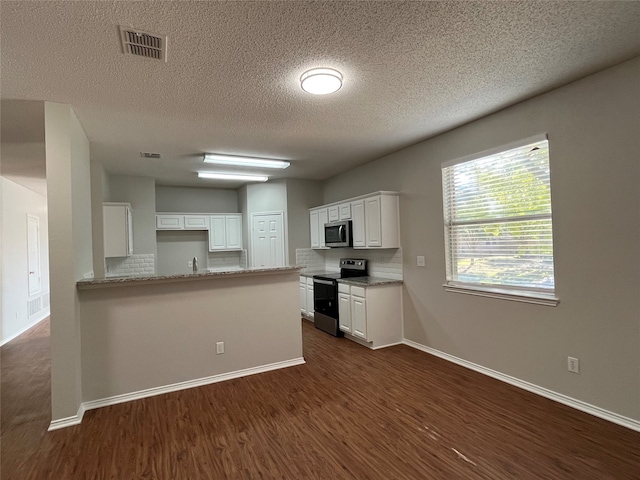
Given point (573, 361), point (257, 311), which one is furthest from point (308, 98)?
point (573, 361)

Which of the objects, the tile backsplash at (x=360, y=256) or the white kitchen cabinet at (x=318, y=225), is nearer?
the tile backsplash at (x=360, y=256)

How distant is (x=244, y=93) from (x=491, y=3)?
6.10ft

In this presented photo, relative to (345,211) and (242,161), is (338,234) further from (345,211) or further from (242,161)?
(242,161)

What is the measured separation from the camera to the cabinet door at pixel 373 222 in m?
4.57

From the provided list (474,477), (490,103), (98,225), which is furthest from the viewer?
(98,225)

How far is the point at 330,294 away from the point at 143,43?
392cm

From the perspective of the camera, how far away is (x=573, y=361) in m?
2.71

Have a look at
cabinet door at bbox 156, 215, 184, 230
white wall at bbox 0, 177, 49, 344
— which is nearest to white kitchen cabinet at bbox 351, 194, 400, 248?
cabinet door at bbox 156, 215, 184, 230

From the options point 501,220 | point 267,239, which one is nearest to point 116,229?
point 267,239

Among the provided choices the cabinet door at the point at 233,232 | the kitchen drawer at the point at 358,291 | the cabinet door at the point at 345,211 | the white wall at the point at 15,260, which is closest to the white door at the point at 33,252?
the white wall at the point at 15,260

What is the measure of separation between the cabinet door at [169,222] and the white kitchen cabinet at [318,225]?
2.63 m

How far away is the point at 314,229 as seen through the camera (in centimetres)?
625

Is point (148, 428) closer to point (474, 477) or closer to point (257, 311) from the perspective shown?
point (257, 311)

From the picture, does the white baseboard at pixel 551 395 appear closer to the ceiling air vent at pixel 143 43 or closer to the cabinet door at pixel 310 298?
the cabinet door at pixel 310 298
